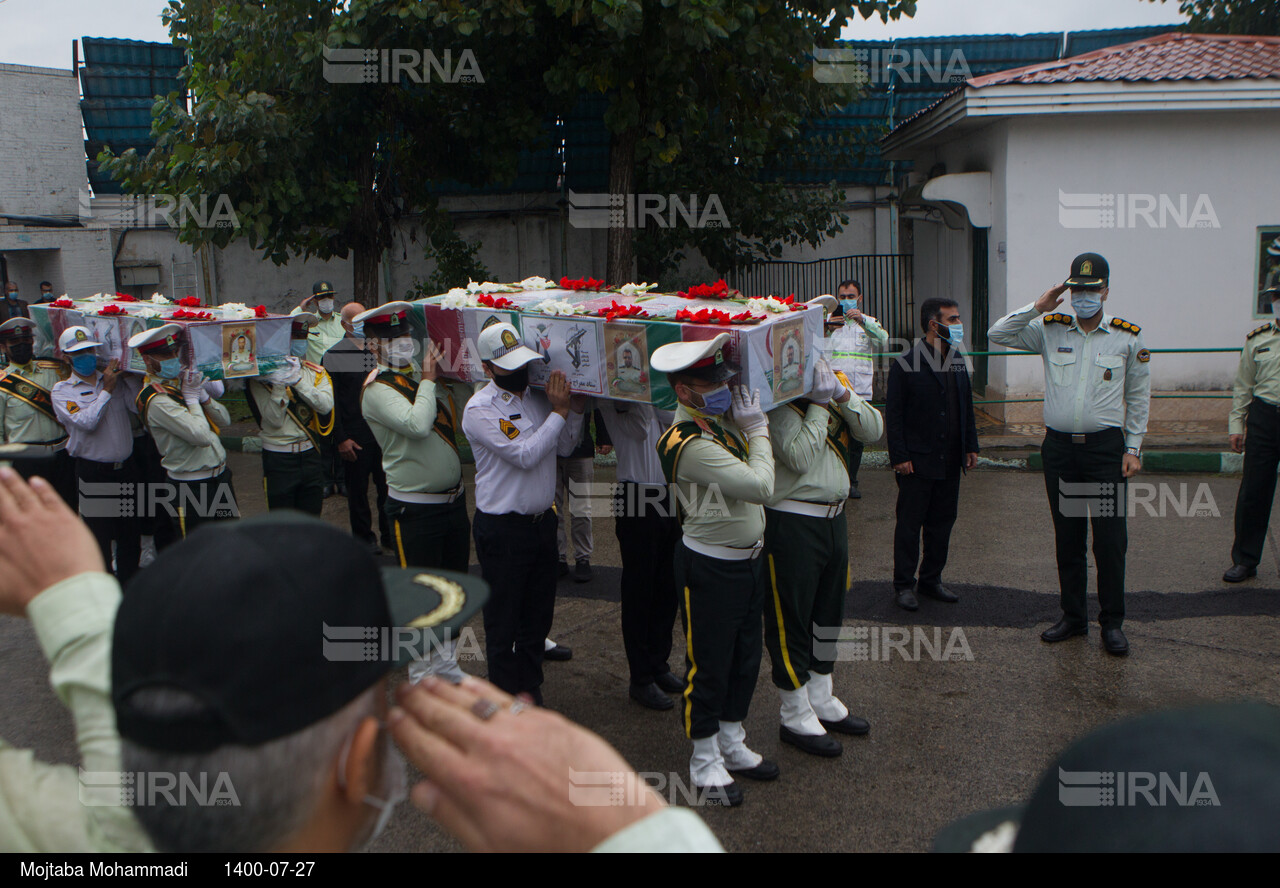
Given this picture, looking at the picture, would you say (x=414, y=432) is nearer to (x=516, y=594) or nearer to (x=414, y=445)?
(x=414, y=445)

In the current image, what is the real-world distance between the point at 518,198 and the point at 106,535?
29.4ft

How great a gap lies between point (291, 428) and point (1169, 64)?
9.88m

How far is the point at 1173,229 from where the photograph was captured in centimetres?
1058

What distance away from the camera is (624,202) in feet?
33.3

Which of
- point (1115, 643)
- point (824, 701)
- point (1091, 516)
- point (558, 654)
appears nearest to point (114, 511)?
point (558, 654)

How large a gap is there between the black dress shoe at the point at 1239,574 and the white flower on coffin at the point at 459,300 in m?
4.79

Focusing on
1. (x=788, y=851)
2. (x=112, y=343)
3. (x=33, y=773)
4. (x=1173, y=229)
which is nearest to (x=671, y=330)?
(x=788, y=851)

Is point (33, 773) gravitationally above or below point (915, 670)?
above

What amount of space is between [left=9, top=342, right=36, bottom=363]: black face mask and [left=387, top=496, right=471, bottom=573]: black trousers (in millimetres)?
3407

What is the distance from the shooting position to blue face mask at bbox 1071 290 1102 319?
17.4 ft

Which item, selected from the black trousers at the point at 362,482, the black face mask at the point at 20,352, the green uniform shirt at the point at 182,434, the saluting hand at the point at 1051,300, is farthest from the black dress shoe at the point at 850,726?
the black face mask at the point at 20,352

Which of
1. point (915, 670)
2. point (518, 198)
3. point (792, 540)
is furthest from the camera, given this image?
point (518, 198)

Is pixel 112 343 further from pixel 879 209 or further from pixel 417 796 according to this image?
pixel 879 209

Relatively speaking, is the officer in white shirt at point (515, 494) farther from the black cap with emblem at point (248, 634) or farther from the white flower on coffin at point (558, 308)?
the black cap with emblem at point (248, 634)
